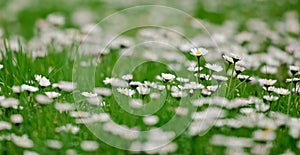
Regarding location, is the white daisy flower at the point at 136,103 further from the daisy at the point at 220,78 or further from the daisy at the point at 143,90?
the daisy at the point at 220,78

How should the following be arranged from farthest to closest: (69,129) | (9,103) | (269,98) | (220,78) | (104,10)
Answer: (104,10) → (220,78) → (269,98) → (9,103) → (69,129)

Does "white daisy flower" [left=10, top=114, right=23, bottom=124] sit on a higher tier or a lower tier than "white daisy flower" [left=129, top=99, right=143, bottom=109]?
lower

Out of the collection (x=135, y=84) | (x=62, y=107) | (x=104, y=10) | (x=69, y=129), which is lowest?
(x=69, y=129)

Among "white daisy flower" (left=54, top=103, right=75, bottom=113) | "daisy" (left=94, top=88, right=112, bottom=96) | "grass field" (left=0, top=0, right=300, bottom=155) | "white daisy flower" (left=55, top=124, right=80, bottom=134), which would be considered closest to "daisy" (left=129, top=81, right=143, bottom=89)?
"grass field" (left=0, top=0, right=300, bottom=155)

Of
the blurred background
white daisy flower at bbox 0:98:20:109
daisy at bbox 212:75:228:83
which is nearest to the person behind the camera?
white daisy flower at bbox 0:98:20:109

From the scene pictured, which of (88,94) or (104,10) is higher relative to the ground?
(104,10)

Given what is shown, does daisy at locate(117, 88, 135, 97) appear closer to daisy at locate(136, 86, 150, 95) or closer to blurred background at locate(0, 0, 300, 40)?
daisy at locate(136, 86, 150, 95)

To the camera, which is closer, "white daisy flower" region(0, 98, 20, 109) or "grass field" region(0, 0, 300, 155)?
"grass field" region(0, 0, 300, 155)

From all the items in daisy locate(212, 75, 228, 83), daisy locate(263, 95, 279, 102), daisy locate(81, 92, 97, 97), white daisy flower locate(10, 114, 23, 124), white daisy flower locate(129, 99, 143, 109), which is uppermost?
daisy locate(212, 75, 228, 83)

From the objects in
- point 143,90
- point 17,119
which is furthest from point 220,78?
point 17,119

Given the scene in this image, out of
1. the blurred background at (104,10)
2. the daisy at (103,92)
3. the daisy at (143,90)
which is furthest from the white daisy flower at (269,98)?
the blurred background at (104,10)

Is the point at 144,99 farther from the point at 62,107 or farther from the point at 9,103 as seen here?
the point at 9,103

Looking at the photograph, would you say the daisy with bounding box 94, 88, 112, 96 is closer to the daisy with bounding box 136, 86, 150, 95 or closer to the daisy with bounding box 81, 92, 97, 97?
the daisy with bounding box 81, 92, 97, 97

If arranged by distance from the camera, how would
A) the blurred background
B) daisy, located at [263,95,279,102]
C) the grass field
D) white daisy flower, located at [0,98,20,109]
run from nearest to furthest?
the grass field → white daisy flower, located at [0,98,20,109] → daisy, located at [263,95,279,102] → the blurred background
